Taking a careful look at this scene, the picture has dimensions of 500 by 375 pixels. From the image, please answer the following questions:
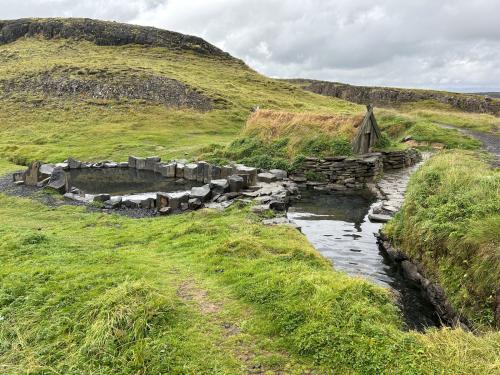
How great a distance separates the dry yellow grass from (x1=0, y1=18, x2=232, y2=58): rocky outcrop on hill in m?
60.5

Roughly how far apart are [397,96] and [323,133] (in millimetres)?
64832

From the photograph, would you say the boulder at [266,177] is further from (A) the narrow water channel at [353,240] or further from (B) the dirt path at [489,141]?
(B) the dirt path at [489,141]

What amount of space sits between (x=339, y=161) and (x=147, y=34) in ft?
239

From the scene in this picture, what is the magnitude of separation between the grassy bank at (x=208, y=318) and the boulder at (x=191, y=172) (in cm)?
1430

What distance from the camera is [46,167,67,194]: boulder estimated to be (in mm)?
21984

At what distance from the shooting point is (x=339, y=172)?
24938 mm

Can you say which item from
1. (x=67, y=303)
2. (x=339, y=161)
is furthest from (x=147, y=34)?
(x=67, y=303)

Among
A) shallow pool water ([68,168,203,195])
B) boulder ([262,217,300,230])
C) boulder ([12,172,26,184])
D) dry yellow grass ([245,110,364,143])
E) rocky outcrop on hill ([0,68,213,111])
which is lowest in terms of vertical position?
shallow pool water ([68,168,203,195])

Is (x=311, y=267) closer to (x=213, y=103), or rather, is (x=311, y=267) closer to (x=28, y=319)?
(x=28, y=319)

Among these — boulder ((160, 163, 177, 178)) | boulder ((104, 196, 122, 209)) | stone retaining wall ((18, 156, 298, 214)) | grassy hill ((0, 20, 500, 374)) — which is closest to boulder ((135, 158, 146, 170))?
stone retaining wall ((18, 156, 298, 214))

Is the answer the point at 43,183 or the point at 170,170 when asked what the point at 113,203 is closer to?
the point at 43,183

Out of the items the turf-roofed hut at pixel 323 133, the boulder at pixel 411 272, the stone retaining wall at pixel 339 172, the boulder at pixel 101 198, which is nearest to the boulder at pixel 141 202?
the boulder at pixel 101 198

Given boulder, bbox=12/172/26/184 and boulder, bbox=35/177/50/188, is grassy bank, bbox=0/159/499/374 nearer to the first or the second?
boulder, bbox=35/177/50/188

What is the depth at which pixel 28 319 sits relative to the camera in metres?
8.01
